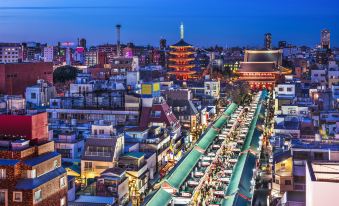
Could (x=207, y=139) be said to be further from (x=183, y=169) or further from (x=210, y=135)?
(x=183, y=169)

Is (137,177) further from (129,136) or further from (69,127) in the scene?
(69,127)

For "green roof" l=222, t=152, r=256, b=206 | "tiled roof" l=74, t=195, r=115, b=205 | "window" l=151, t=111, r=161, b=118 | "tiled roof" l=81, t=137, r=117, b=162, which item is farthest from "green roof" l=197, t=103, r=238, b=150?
"tiled roof" l=74, t=195, r=115, b=205

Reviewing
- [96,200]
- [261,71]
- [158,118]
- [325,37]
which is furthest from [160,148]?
[325,37]

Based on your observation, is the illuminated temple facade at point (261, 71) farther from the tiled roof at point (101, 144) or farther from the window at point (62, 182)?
the window at point (62, 182)

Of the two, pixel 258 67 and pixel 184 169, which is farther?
pixel 258 67

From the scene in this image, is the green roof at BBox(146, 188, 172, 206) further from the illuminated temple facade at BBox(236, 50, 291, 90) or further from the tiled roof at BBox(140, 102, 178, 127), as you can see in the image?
the illuminated temple facade at BBox(236, 50, 291, 90)
